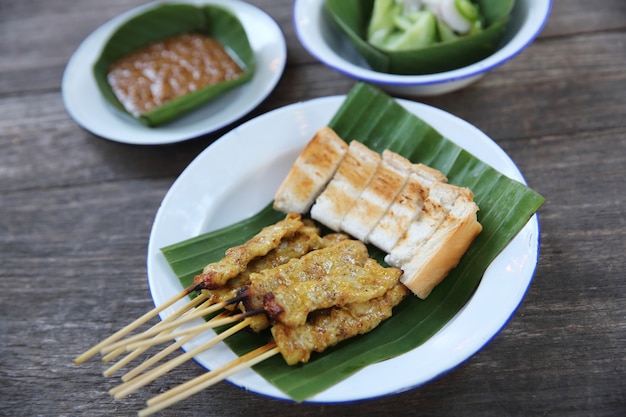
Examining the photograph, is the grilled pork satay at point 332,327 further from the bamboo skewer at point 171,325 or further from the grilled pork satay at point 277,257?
the bamboo skewer at point 171,325

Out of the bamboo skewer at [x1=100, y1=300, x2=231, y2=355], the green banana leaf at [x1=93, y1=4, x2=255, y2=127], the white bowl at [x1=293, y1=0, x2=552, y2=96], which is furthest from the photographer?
the green banana leaf at [x1=93, y1=4, x2=255, y2=127]

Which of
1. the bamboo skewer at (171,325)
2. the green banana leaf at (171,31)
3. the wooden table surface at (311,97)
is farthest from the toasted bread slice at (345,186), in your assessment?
the green banana leaf at (171,31)

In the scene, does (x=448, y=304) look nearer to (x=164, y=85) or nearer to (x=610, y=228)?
(x=610, y=228)

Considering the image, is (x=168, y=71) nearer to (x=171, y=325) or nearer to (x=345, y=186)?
(x=345, y=186)

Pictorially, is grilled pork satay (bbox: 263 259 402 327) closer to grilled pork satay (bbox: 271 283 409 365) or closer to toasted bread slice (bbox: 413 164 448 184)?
grilled pork satay (bbox: 271 283 409 365)

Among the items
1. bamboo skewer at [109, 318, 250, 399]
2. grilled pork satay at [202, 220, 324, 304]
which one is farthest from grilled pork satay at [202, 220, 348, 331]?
bamboo skewer at [109, 318, 250, 399]

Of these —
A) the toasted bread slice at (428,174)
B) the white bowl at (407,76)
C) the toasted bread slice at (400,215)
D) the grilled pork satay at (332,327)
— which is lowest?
the grilled pork satay at (332,327)
